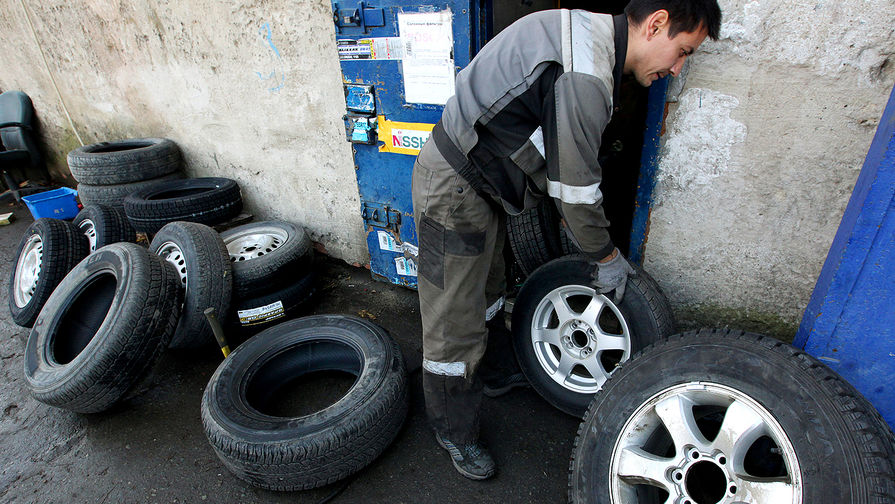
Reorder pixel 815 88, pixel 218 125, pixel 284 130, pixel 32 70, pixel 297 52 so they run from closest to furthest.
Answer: pixel 815 88
pixel 297 52
pixel 284 130
pixel 218 125
pixel 32 70

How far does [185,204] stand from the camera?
11.9 feet

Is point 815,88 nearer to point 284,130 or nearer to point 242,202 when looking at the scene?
point 284,130

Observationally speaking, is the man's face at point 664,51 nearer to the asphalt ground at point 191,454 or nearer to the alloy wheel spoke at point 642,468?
the alloy wheel spoke at point 642,468

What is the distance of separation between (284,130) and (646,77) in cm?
294

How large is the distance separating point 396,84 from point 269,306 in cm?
166

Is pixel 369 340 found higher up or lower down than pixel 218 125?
lower down


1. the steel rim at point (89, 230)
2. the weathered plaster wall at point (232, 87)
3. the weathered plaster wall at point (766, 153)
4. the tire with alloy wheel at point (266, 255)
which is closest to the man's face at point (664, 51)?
the weathered plaster wall at point (766, 153)

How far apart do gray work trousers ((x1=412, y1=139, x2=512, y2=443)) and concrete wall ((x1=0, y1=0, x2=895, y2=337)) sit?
1.09m

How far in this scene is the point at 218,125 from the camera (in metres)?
4.14

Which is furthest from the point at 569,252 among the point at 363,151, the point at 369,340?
the point at 363,151

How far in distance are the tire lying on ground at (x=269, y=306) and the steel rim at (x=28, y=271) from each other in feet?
5.58

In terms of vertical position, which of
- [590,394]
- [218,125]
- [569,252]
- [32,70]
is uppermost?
[32,70]

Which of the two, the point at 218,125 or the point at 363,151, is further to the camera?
the point at 218,125

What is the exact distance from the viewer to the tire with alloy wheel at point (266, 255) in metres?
3.00
